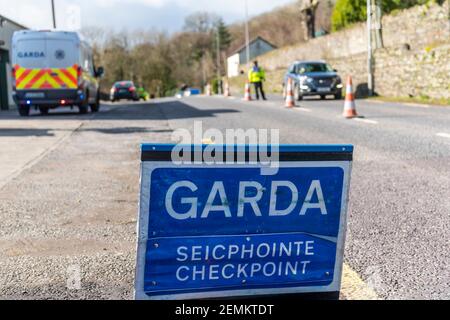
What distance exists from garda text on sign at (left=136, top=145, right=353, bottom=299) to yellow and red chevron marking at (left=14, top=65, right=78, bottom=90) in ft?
55.6

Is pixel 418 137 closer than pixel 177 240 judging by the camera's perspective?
No

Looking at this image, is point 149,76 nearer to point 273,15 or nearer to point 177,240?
point 273,15

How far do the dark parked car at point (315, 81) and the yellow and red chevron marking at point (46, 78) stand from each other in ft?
31.8

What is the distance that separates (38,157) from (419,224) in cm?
606

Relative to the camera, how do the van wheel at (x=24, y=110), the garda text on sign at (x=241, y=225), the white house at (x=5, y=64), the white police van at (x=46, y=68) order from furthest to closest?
1. the white house at (x=5, y=64)
2. the van wheel at (x=24, y=110)
3. the white police van at (x=46, y=68)
4. the garda text on sign at (x=241, y=225)

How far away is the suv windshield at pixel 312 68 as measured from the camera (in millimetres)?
25703

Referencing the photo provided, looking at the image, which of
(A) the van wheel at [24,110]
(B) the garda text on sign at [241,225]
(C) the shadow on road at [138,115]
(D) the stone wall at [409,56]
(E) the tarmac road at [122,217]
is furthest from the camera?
(D) the stone wall at [409,56]

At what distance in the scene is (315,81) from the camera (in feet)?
80.4

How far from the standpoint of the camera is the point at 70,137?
463 inches

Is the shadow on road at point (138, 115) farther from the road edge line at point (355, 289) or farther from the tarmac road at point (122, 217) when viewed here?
the road edge line at point (355, 289)

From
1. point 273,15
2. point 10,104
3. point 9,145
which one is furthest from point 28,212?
point 273,15

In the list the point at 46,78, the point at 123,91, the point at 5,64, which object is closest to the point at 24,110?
the point at 46,78

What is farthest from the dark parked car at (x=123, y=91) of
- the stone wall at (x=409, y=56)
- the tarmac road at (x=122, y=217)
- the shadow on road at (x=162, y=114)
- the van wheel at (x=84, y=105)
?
the tarmac road at (x=122, y=217)

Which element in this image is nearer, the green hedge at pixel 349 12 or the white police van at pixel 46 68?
the white police van at pixel 46 68
